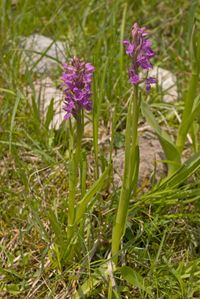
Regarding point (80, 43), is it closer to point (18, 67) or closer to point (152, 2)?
point (18, 67)

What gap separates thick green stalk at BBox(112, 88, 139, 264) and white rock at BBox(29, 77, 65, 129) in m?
0.74

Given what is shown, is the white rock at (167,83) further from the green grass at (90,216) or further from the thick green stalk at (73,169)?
the thick green stalk at (73,169)

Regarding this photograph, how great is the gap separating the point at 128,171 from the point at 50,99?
110cm

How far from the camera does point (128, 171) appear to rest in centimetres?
183

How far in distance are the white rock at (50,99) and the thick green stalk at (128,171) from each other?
738mm

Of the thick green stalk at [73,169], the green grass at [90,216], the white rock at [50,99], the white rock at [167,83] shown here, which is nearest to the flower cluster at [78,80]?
the thick green stalk at [73,169]

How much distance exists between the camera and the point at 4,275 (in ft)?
6.55

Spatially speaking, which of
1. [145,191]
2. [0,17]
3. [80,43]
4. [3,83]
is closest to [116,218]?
[145,191]

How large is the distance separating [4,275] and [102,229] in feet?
1.27

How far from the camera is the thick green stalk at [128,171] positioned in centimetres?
175

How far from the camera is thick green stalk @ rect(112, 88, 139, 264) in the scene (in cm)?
175

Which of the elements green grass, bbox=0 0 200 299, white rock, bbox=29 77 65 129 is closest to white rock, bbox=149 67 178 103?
green grass, bbox=0 0 200 299

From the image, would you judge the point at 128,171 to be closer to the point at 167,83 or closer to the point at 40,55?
the point at 167,83

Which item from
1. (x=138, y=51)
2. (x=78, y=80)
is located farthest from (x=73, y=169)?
(x=138, y=51)
